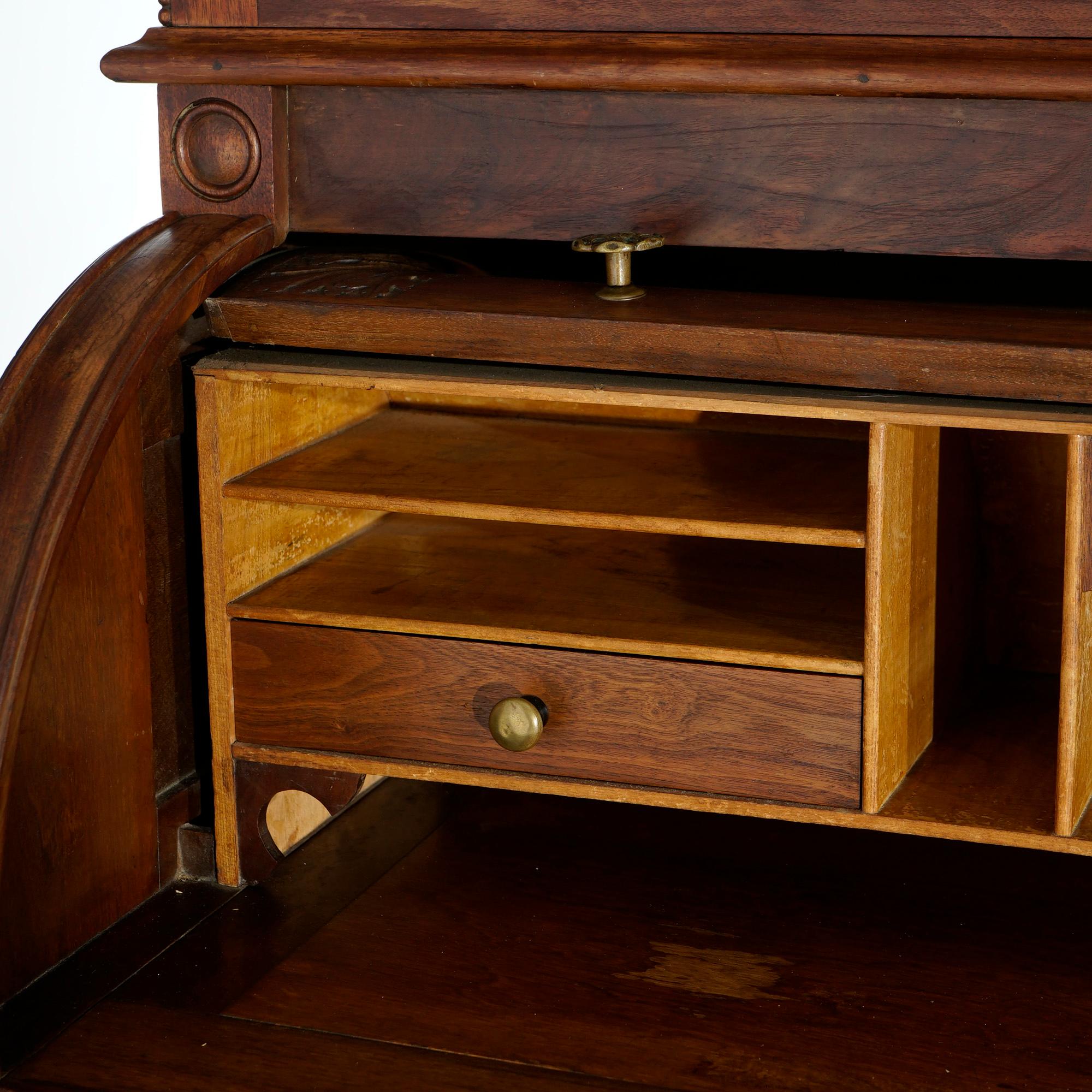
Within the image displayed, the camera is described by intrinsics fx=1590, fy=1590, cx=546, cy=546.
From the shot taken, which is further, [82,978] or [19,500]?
[82,978]

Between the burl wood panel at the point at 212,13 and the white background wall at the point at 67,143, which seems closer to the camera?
the burl wood panel at the point at 212,13

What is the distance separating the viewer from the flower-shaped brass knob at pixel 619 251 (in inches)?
50.1

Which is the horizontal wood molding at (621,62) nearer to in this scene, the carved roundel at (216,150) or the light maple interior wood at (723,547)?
the carved roundel at (216,150)

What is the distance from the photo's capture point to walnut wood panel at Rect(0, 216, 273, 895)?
121 centimetres

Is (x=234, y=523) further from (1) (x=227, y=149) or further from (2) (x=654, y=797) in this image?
(2) (x=654, y=797)

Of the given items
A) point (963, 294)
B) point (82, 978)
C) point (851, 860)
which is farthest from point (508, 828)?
point (963, 294)

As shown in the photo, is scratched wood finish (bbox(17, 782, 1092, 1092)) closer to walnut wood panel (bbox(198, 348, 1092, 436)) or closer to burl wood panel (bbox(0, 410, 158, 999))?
burl wood panel (bbox(0, 410, 158, 999))

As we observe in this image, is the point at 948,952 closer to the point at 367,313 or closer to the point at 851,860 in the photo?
the point at 851,860

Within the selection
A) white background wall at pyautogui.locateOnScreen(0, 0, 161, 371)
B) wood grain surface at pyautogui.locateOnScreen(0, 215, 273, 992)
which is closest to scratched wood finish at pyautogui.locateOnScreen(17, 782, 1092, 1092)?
wood grain surface at pyautogui.locateOnScreen(0, 215, 273, 992)

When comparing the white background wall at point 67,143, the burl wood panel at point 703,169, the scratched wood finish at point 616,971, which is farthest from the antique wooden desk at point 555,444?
the white background wall at point 67,143

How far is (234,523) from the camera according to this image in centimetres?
144

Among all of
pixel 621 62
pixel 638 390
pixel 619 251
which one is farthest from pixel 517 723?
pixel 621 62

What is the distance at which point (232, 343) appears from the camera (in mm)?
1471

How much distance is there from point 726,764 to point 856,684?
14 centimetres
